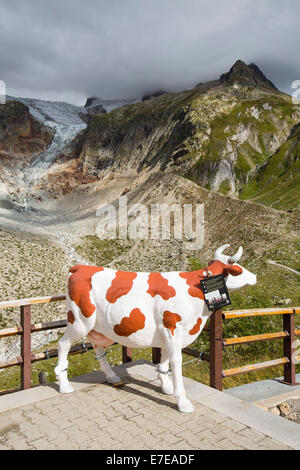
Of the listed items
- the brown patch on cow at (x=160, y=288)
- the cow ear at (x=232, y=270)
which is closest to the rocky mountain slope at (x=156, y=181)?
the cow ear at (x=232, y=270)

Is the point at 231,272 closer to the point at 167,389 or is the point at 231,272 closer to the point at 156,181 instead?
the point at 167,389

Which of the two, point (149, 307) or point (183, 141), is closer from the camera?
point (149, 307)

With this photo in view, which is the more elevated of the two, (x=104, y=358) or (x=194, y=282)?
(x=194, y=282)

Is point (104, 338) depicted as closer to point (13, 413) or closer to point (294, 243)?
point (13, 413)

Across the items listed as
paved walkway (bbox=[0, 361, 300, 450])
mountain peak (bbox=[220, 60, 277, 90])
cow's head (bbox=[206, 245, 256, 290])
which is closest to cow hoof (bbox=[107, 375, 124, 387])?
paved walkway (bbox=[0, 361, 300, 450])

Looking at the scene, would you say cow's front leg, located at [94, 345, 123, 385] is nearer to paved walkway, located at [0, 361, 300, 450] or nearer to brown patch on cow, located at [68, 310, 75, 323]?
paved walkway, located at [0, 361, 300, 450]

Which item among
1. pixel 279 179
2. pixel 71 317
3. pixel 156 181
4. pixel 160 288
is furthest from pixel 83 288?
pixel 279 179
